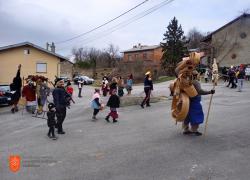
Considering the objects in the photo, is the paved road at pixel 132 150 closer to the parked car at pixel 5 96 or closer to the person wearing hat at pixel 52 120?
the person wearing hat at pixel 52 120

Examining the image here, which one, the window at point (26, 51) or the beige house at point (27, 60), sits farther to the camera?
the window at point (26, 51)

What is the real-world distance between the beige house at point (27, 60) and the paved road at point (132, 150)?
24.2 meters

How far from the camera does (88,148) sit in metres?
8.46

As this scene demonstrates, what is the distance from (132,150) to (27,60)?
1196 inches

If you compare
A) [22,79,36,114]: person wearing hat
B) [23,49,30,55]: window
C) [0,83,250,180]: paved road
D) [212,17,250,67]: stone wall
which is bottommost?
[0,83,250,180]: paved road

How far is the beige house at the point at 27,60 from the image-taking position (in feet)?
116

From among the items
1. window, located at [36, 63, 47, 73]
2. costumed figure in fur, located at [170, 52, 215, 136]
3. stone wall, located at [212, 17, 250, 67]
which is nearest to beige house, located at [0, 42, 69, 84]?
window, located at [36, 63, 47, 73]

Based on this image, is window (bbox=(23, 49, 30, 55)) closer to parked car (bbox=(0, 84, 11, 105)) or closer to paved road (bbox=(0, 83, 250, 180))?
parked car (bbox=(0, 84, 11, 105))

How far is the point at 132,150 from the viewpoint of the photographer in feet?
26.4

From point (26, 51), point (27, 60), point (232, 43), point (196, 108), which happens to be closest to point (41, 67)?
point (27, 60)

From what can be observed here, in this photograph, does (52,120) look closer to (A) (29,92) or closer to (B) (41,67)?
(A) (29,92)

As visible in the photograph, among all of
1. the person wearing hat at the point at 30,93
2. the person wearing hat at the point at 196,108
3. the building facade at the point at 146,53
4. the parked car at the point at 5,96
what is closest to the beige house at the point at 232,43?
the building facade at the point at 146,53

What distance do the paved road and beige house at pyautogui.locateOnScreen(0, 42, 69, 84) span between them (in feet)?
79.5

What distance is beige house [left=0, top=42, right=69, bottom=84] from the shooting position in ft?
116
